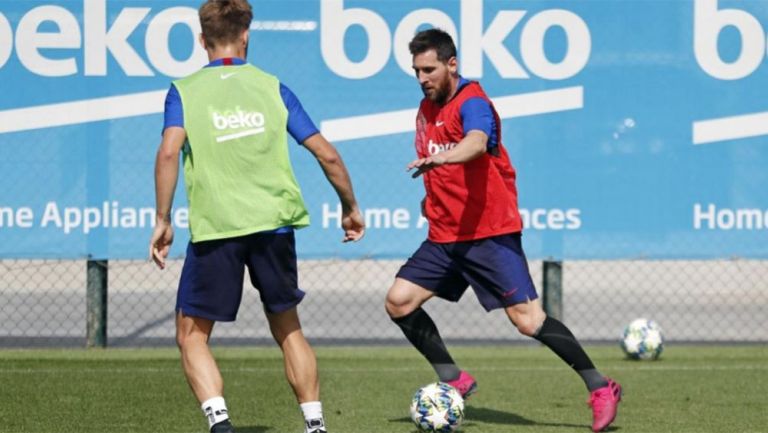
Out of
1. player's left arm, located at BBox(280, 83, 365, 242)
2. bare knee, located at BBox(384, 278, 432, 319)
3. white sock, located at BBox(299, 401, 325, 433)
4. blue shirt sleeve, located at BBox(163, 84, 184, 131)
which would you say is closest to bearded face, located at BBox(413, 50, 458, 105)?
bare knee, located at BBox(384, 278, 432, 319)

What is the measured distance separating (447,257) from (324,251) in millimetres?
3863

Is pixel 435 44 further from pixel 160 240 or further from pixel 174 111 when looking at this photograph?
pixel 160 240

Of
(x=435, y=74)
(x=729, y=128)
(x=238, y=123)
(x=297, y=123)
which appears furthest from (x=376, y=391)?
(x=729, y=128)

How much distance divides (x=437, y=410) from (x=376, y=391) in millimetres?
2165

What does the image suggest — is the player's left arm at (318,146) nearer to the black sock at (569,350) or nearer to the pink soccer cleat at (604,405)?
the black sock at (569,350)

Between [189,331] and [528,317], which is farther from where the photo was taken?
[528,317]

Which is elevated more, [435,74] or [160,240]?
[435,74]

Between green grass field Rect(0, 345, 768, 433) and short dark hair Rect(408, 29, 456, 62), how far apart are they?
6.28 feet

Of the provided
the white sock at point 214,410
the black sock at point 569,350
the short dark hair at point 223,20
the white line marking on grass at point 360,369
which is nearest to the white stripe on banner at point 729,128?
the white line marking on grass at point 360,369

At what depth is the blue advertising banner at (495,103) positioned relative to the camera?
11227 millimetres

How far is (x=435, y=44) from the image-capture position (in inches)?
283

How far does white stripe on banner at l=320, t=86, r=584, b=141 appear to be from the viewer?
1141 centimetres

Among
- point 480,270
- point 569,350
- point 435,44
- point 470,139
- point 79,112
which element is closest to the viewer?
point 470,139

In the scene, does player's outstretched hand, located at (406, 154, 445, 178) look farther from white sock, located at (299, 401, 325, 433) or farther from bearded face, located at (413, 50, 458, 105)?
white sock, located at (299, 401, 325, 433)
